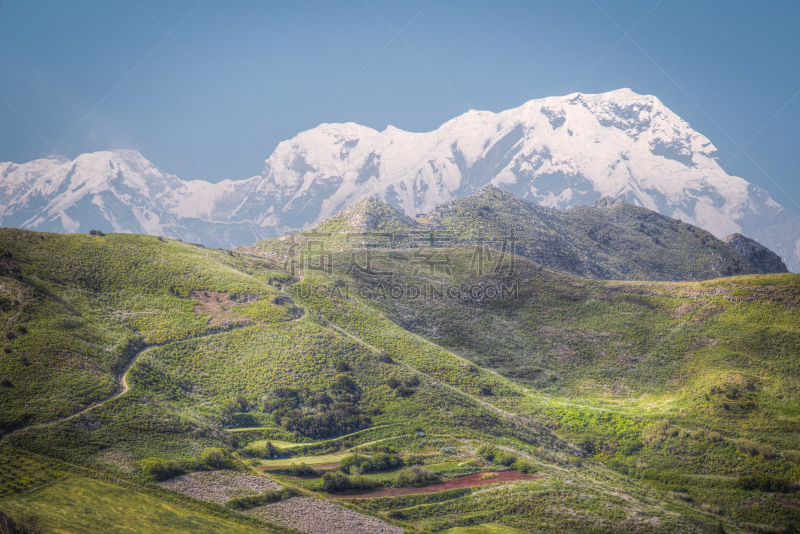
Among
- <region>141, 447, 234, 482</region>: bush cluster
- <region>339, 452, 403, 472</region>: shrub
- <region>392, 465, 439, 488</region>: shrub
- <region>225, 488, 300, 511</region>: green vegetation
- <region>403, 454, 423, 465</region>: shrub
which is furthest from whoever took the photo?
<region>403, 454, 423, 465</region>: shrub

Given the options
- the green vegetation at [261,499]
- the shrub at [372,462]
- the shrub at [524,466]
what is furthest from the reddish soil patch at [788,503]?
the green vegetation at [261,499]

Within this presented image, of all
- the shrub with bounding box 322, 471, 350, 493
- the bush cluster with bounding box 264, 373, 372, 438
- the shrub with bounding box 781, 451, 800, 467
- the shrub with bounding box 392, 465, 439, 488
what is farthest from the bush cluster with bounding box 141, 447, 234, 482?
the shrub with bounding box 781, 451, 800, 467

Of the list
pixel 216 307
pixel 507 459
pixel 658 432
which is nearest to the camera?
pixel 507 459

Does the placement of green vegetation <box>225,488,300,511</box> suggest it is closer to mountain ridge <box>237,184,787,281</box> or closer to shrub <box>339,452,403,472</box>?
shrub <box>339,452,403,472</box>

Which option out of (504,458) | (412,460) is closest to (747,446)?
(504,458)

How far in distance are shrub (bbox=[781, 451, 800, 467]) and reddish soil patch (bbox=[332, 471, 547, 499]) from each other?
28.1m

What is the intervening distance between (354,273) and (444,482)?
7699 cm

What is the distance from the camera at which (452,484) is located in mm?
57406

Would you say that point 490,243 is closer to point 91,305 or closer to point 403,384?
point 403,384

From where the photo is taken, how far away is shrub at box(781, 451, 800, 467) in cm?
5585

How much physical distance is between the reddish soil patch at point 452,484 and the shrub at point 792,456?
92.2 feet

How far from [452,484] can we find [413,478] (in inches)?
188

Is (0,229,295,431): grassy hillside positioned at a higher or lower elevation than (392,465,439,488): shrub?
higher

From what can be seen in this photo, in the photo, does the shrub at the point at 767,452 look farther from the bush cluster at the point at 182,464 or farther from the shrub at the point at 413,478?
the bush cluster at the point at 182,464
